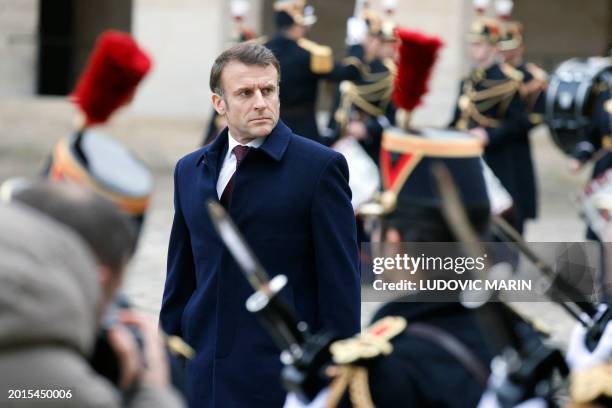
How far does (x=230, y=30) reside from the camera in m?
18.8

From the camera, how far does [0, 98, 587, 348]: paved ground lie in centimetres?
1309

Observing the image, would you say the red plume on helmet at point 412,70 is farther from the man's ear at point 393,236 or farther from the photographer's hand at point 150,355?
the photographer's hand at point 150,355

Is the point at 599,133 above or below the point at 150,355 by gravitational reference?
below

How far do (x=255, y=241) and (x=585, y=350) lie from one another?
99cm

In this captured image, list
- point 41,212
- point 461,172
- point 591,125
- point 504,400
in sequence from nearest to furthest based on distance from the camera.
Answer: point 41,212 < point 504,400 < point 461,172 < point 591,125

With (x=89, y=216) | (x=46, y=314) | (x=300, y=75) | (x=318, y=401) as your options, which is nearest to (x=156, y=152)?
(x=300, y=75)

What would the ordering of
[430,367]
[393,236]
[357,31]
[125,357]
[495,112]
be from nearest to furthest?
[125,357]
[430,367]
[393,236]
[495,112]
[357,31]

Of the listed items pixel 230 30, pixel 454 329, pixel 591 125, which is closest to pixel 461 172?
pixel 454 329

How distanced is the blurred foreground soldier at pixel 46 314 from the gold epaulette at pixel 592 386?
0.77m

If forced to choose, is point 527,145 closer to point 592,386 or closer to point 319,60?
point 319,60

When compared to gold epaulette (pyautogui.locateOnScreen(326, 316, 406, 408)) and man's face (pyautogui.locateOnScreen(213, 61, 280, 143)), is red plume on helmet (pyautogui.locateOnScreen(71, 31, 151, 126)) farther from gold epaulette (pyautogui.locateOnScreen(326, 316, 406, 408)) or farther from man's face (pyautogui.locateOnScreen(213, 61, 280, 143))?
man's face (pyautogui.locateOnScreen(213, 61, 280, 143))

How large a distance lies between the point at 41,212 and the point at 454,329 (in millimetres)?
1085

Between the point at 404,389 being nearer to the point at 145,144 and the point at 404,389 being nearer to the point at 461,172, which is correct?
the point at 461,172

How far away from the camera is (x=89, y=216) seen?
2188mm
